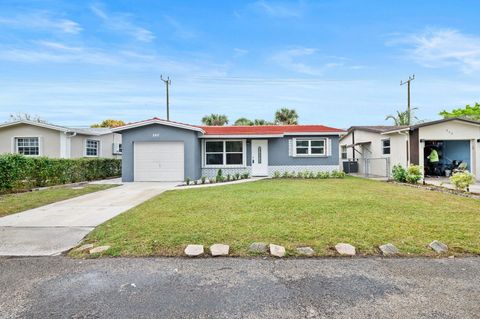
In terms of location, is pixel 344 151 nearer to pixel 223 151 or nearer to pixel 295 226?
pixel 223 151

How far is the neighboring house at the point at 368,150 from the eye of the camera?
763 inches

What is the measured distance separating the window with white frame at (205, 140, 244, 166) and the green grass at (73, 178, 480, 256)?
32.0 feet

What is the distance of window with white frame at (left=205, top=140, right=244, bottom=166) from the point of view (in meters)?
18.0

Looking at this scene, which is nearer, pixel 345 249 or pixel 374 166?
pixel 345 249

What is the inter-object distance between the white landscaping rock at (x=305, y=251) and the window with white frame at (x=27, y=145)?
20017 mm

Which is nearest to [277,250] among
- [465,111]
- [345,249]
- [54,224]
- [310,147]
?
[345,249]

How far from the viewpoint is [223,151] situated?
1803cm

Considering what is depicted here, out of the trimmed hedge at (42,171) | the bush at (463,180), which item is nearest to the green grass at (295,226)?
the bush at (463,180)

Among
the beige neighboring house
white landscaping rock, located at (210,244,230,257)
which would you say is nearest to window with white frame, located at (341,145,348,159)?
the beige neighboring house

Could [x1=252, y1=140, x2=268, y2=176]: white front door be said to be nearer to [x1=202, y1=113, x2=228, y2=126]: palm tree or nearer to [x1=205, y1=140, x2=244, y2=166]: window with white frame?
[x1=205, y1=140, x2=244, y2=166]: window with white frame

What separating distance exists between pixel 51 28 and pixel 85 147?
27.6ft

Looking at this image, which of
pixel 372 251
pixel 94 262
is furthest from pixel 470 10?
pixel 94 262

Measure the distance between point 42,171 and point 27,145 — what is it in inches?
291

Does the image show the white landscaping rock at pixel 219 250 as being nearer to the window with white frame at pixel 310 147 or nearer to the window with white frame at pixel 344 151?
the window with white frame at pixel 310 147
